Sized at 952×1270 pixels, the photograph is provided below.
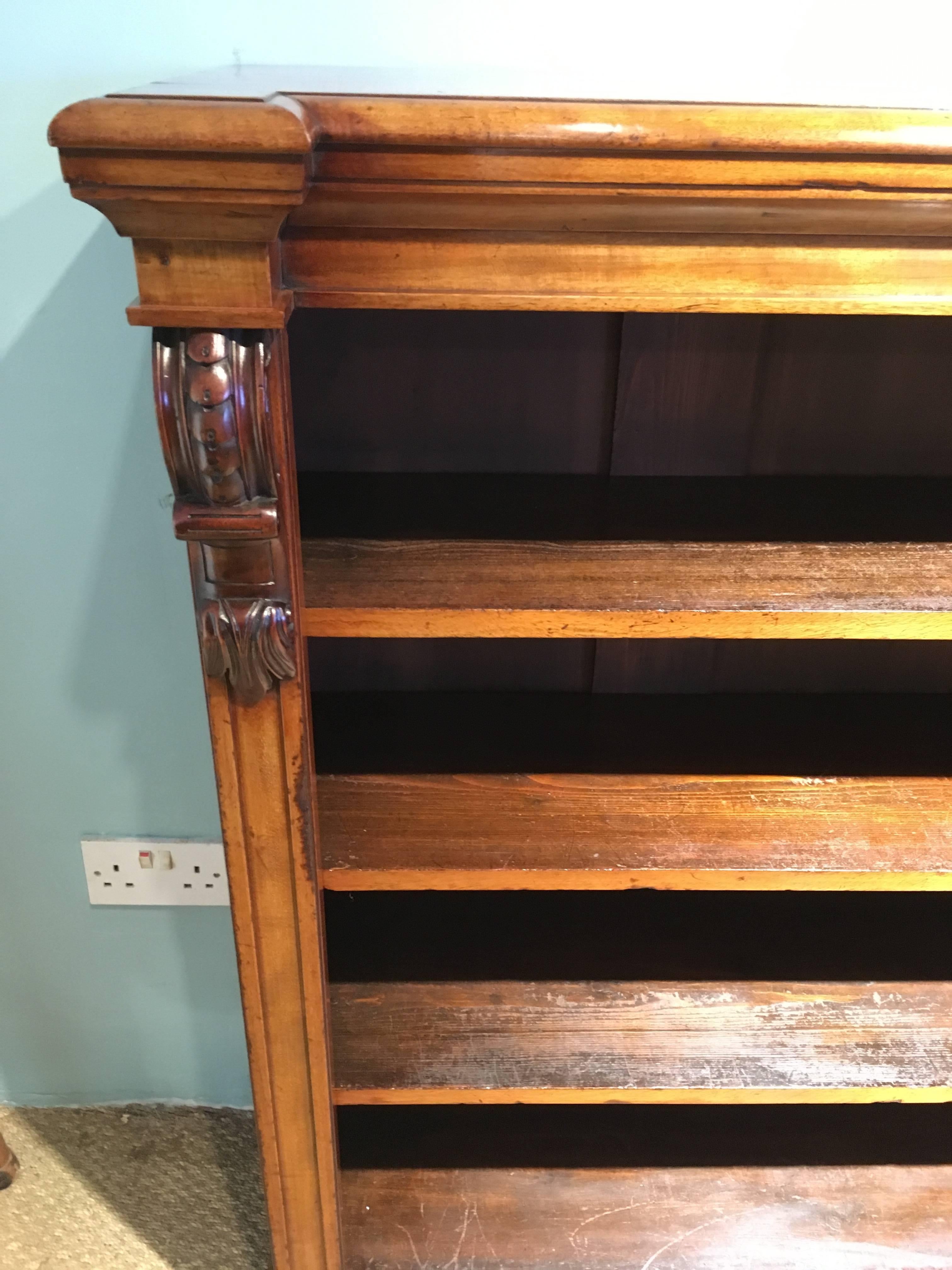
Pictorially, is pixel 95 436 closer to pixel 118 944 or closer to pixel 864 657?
pixel 118 944

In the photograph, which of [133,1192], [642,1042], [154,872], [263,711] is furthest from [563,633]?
[133,1192]

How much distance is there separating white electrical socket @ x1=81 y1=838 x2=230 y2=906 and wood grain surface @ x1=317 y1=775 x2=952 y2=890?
1.26ft

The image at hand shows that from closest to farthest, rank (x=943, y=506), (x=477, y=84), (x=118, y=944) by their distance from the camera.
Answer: (x=477, y=84) → (x=943, y=506) → (x=118, y=944)

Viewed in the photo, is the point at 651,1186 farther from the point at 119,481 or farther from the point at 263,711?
the point at 119,481

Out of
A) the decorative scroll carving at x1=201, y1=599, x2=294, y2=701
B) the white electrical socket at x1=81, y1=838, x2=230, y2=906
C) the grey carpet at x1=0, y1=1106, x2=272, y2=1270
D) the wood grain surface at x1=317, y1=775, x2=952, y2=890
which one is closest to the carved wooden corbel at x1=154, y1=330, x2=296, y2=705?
the decorative scroll carving at x1=201, y1=599, x2=294, y2=701

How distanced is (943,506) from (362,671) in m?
0.53

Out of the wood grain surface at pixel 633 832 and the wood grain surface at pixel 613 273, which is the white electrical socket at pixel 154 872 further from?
the wood grain surface at pixel 613 273

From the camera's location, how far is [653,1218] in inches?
40.1

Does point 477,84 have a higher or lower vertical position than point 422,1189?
higher

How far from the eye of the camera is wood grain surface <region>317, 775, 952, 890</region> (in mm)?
749

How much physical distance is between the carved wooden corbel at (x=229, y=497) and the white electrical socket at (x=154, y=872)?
57 centimetres

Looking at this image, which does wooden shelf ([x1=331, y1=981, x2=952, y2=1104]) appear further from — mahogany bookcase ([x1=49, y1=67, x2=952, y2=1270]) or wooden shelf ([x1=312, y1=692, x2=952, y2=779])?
wooden shelf ([x1=312, y1=692, x2=952, y2=779])

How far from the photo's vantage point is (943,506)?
0.81m

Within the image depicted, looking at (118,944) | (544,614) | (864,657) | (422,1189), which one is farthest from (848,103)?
(118,944)
